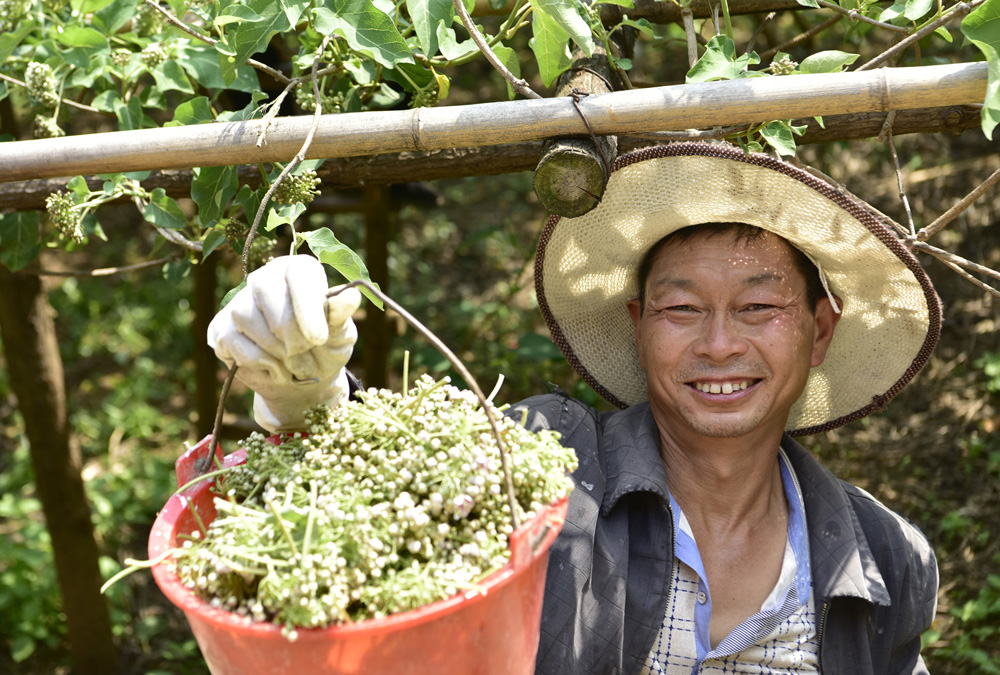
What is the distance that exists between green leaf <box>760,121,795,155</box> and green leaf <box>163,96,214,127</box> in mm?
1180

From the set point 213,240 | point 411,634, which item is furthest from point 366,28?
point 411,634

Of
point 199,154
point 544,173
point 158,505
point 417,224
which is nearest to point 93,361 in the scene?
point 158,505

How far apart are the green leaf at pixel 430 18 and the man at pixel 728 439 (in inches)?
18.5

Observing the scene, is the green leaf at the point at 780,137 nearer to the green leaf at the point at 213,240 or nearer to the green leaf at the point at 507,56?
the green leaf at the point at 507,56

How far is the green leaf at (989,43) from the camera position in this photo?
4.31 ft

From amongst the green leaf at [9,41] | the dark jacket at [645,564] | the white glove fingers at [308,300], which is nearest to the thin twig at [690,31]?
the dark jacket at [645,564]

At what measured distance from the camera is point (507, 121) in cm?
151

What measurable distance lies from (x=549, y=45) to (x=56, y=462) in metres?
2.39

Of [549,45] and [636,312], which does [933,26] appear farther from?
[636,312]

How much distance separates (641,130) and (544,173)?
18 centimetres

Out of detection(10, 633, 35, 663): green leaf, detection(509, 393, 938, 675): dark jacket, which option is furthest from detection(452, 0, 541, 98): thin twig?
detection(10, 633, 35, 663): green leaf

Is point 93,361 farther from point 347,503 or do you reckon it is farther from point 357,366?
point 347,503

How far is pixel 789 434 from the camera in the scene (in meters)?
2.35

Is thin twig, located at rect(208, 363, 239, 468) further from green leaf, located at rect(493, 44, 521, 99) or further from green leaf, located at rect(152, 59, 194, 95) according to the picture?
green leaf, located at rect(152, 59, 194, 95)
